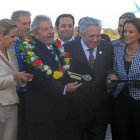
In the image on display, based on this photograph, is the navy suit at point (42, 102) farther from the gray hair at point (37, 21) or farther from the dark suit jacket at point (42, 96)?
the gray hair at point (37, 21)

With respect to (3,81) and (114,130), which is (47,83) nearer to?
(3,81)

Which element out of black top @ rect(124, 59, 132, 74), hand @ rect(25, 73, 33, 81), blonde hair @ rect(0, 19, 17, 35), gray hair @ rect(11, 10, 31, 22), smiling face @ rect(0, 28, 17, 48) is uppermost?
gray hair @ rect(11, 10, 31, 22)

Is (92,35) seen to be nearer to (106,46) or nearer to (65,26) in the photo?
(106,46)

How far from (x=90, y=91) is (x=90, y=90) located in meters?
0.01

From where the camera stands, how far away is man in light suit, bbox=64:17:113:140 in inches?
160

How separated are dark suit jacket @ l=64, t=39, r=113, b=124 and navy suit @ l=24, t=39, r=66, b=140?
13.9 inches

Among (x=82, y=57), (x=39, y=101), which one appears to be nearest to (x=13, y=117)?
(x=39, y=101)

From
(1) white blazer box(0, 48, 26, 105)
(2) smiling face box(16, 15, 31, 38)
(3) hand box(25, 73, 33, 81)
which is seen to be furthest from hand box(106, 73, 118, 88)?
(2) smiling face box(16, 15, 31, 38)

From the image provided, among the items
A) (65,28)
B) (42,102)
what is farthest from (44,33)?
(65,28)

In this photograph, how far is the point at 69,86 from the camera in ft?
12.3

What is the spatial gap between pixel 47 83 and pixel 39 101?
27 centimetres

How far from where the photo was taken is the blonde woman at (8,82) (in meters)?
3.61

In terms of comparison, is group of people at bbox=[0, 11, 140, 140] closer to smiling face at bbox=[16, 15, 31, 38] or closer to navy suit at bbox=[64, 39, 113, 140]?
navy suit at bbox=[64, 39, 113, 140]

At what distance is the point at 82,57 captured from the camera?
13.5 ft
